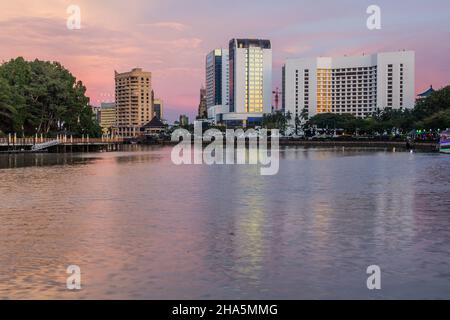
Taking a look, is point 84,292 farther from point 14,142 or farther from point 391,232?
point 14,142

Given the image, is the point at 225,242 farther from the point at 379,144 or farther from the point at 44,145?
the point at 379,144

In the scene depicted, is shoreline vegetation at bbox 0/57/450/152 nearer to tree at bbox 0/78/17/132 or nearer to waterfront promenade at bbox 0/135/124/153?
tree at bbox 0/78/17/132

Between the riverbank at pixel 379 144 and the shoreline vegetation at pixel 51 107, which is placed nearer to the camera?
the shoreline vegetation at pixel 51 107

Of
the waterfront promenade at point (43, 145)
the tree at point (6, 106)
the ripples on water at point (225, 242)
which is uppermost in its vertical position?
the tree at point (6, 106)

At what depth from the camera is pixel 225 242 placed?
17391 mm

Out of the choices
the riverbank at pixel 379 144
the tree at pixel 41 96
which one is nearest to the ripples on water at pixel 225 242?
the tree at pixel 41 96

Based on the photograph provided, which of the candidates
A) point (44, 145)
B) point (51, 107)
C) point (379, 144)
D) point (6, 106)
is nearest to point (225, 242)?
point (6, 106)

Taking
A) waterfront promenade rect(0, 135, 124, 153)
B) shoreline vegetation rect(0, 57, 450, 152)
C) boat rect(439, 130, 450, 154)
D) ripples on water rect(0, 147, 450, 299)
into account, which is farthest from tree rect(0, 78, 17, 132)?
boat rect(439, 130, 450, 154)

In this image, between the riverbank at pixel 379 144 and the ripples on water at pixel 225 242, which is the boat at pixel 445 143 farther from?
the ripples on water at pixel 225 242

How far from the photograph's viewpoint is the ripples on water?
12.6 meters

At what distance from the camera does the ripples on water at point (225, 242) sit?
12.6 metres

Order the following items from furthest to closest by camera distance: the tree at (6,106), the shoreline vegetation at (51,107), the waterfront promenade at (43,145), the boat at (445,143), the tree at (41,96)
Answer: the tree at (41,96)
the shoreline vegetation at (51,107)
the waterfront promenade at (43,145)
the boat at (445,143)
the tree at (6,106)

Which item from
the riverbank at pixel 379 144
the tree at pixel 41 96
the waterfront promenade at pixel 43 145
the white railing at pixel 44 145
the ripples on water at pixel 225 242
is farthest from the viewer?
the riverbank at pixel 379 144

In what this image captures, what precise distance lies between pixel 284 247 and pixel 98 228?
266 inches
